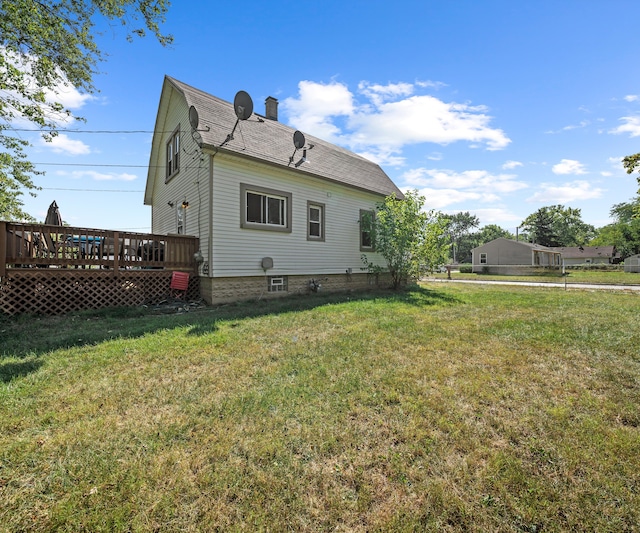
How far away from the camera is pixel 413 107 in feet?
40.3

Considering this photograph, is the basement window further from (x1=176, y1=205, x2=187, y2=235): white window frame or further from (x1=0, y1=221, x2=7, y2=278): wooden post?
(x1=0, y1=221, x2=7, y2=278): wooden post

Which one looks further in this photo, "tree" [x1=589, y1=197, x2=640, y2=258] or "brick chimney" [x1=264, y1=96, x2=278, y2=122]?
"tree" [x1=589, y1=197, x2=640, y2=258]

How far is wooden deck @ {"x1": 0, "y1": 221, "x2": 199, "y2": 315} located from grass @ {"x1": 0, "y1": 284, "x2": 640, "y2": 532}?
2.51 metres

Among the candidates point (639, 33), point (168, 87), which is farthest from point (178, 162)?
point (639, 33)

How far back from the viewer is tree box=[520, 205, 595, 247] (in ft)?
173

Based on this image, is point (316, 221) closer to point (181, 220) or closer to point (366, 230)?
point (366, 230)

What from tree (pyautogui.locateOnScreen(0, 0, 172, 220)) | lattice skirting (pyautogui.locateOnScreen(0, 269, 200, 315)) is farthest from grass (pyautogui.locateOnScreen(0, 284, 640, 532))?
tree (pyautogui.locateOnScreen(0, 0, 172, 220))

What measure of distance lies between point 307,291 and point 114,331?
6.30m

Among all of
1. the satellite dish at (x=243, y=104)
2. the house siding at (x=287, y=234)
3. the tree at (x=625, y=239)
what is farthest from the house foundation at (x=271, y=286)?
the tree at (x=625, y=239)

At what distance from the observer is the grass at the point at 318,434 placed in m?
1.68

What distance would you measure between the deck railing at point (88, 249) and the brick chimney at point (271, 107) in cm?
759

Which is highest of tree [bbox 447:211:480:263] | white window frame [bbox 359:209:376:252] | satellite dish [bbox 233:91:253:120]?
tree [bbox 447:211:480:263]

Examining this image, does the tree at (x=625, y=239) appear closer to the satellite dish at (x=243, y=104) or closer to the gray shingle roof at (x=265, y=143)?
the gray shingle roof at (x=265, y=143)

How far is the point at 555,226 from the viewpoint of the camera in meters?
61.9
